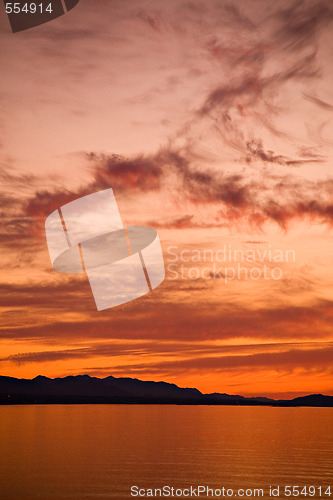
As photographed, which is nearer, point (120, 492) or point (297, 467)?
point (120, 492)

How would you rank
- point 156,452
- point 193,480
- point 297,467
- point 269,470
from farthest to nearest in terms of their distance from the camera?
point 156,452 < point 297,467 < point 269,470 < point 193,480

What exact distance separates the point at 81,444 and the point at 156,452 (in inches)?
843

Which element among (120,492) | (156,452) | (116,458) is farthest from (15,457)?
(120,492)

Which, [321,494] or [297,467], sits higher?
[321,494]

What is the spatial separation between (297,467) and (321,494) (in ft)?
82.7

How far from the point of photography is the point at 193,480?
70312 mm

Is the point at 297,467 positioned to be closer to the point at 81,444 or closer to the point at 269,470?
the point at 269,470

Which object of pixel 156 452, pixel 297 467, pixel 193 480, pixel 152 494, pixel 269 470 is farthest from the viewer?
pixel 156 452

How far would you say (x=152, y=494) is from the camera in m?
61.6

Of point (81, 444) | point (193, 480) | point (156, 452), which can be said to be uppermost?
point (193, 480)

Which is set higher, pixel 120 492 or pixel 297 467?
pixel 120 492

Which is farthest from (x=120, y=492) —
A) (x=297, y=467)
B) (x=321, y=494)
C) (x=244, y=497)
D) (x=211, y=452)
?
(x=211, y=452)

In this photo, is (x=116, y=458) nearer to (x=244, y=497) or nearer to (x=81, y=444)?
(x=81, y=444)

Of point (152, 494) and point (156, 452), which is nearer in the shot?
point (152, 494)
